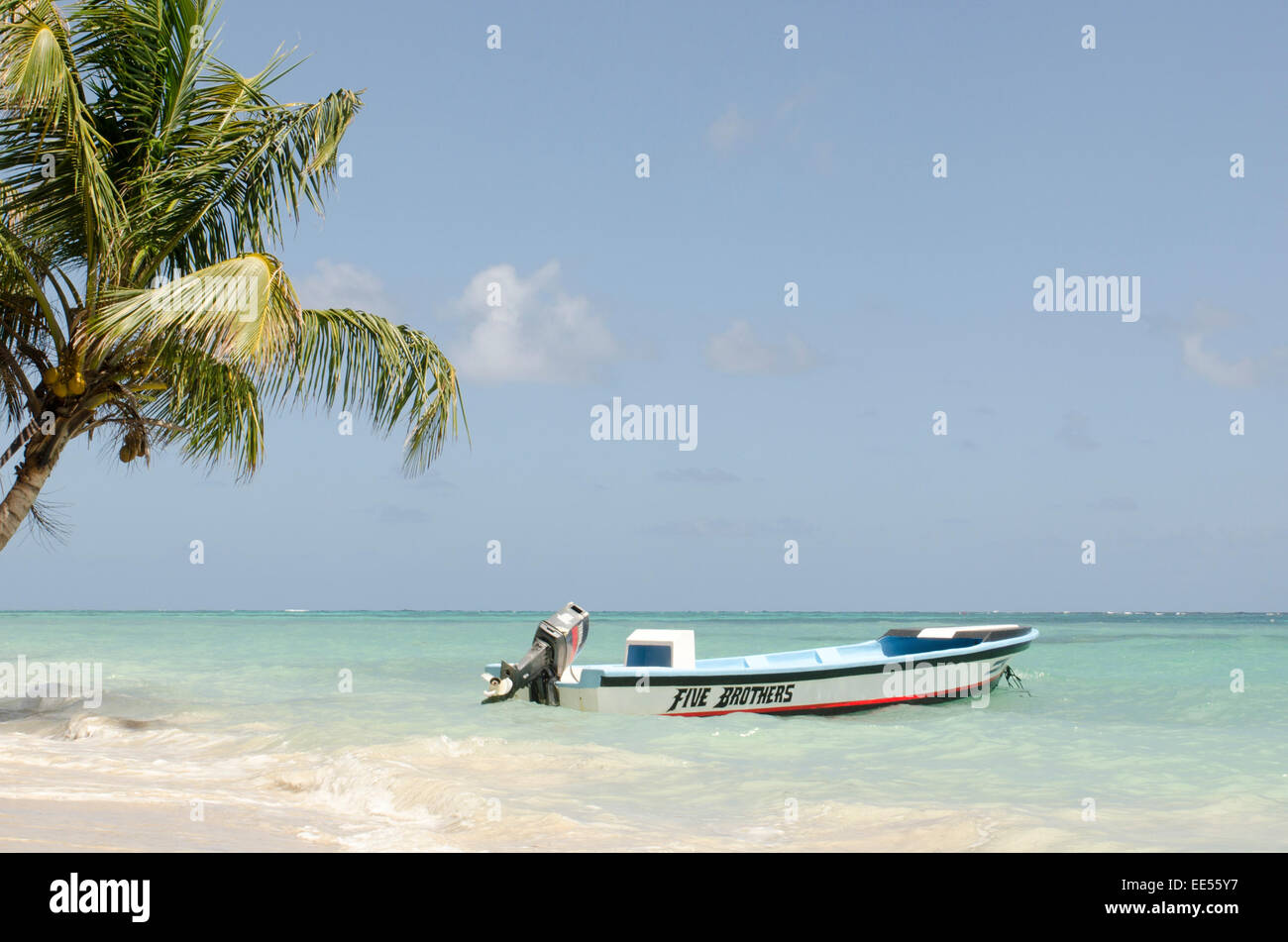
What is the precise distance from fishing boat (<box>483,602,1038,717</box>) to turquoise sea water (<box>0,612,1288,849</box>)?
0.89 ft

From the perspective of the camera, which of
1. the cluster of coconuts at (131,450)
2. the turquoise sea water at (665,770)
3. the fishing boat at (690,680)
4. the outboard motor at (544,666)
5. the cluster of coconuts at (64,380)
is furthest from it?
the fishing boat at (690,680)

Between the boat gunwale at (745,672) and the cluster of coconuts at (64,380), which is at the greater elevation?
the cluster of coconuts at (64,380)

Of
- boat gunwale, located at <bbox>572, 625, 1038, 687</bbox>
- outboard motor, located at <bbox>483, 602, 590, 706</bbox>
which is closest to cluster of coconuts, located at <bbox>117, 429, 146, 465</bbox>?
outboard motor, located at <bbox>483, 602, 590, 706</bbox>

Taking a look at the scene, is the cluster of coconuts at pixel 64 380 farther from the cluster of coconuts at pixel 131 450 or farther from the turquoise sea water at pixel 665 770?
the turquoise sea water at pixel 665 770

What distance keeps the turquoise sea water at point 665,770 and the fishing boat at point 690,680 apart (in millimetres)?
270

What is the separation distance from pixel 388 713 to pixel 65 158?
26.3ft

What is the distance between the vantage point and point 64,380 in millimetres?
9680

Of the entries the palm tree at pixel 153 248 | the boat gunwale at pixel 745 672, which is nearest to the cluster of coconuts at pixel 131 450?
the palm tree at pixel 153 248

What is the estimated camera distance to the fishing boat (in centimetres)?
1288

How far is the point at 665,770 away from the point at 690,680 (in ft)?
10.9

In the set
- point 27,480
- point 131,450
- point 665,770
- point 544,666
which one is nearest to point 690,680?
point 544,666

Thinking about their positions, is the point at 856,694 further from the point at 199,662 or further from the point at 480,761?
the point at 199,662

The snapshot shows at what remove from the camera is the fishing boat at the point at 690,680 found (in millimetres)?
12875

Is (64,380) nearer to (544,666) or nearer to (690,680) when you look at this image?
(544,666)
